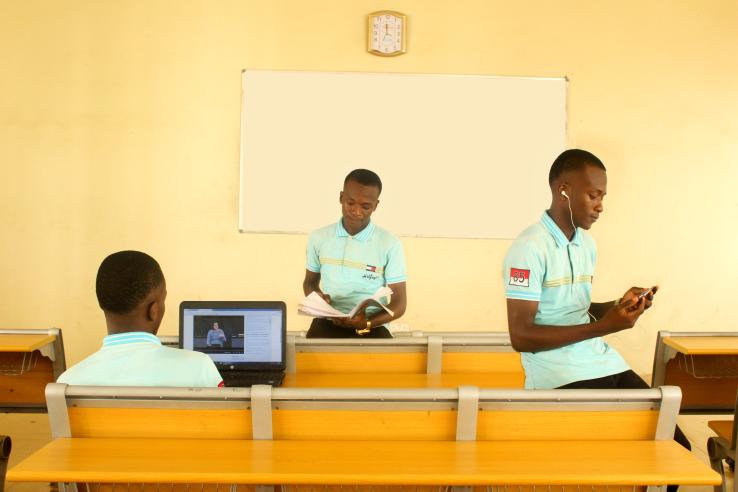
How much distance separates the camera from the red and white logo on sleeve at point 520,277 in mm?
2158

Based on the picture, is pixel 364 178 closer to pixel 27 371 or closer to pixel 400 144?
pixel 27 371

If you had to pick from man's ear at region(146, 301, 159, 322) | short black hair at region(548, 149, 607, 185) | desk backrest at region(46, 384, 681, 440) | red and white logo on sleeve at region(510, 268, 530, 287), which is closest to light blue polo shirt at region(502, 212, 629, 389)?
red and white logo on sleeve at region(510, 268, 530, 287)

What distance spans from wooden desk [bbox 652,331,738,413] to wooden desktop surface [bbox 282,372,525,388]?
0.86 meters

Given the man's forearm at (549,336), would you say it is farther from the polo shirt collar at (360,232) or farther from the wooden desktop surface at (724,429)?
the polo shirt collar at (360,232)

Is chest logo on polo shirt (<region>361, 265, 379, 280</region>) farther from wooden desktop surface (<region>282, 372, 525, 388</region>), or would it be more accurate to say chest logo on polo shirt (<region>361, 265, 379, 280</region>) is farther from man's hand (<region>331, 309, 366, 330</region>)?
wooden desktop surface (<region>282, 372, 525, 388</region>)

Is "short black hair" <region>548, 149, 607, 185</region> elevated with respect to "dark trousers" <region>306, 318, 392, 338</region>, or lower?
elevated

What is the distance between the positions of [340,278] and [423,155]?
213 centimetres

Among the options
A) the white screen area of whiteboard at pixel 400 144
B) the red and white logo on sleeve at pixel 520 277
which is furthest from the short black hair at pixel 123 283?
the white screen area of whiteboard at pixel 400 144

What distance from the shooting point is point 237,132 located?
5.22 metres

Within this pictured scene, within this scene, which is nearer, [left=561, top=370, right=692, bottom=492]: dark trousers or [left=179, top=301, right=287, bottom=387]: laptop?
[left=561, top=370, right=692, bottom=492]: dark trousers

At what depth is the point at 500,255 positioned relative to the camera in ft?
17.4

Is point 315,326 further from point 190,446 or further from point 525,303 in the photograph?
point 190,446

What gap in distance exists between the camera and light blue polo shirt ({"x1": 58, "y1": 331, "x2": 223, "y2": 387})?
1.80 metres

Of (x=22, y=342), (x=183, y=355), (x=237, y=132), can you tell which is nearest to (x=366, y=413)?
(x=183, y=355)
